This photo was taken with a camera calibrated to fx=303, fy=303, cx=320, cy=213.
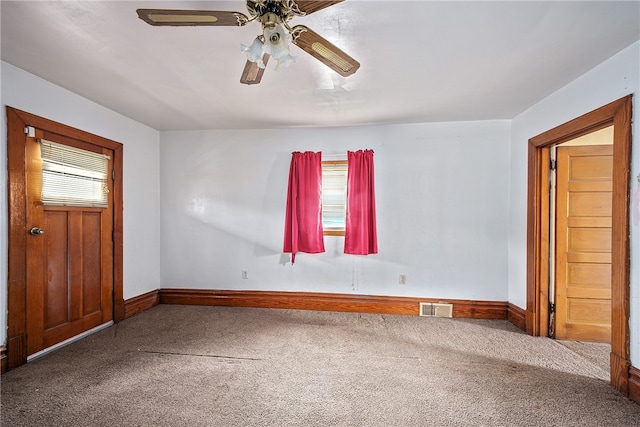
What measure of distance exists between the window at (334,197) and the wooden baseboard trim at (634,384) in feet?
8.79

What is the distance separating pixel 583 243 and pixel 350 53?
2.85 m

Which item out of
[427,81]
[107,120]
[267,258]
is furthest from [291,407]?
Answer: [107,120]

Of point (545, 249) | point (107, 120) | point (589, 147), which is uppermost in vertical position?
point (107, 120)

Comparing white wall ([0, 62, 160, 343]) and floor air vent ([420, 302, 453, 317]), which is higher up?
white wall ([0, 62, 160, 343])

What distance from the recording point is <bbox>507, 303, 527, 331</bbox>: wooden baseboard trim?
10.4 ft

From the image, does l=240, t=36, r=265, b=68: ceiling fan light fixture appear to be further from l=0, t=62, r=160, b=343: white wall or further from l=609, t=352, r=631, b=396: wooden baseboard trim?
l=609, t=352, r=631, b=396: wooden baseboard trim

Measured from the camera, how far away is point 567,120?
260 cm

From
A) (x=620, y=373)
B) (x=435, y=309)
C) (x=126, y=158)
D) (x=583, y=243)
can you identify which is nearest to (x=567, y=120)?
(x=583, y=243)

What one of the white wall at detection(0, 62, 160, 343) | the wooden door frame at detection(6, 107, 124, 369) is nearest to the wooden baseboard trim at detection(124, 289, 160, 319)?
the white wall at detection(0, 62, 160, 343)

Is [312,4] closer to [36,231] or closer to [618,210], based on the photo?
[618,210]

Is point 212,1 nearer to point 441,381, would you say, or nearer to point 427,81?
point 427,81

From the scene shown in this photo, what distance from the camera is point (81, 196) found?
2938 mm

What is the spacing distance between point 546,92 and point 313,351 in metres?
3.14

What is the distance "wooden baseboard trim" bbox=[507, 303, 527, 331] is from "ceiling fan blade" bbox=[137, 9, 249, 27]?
3.66 m
